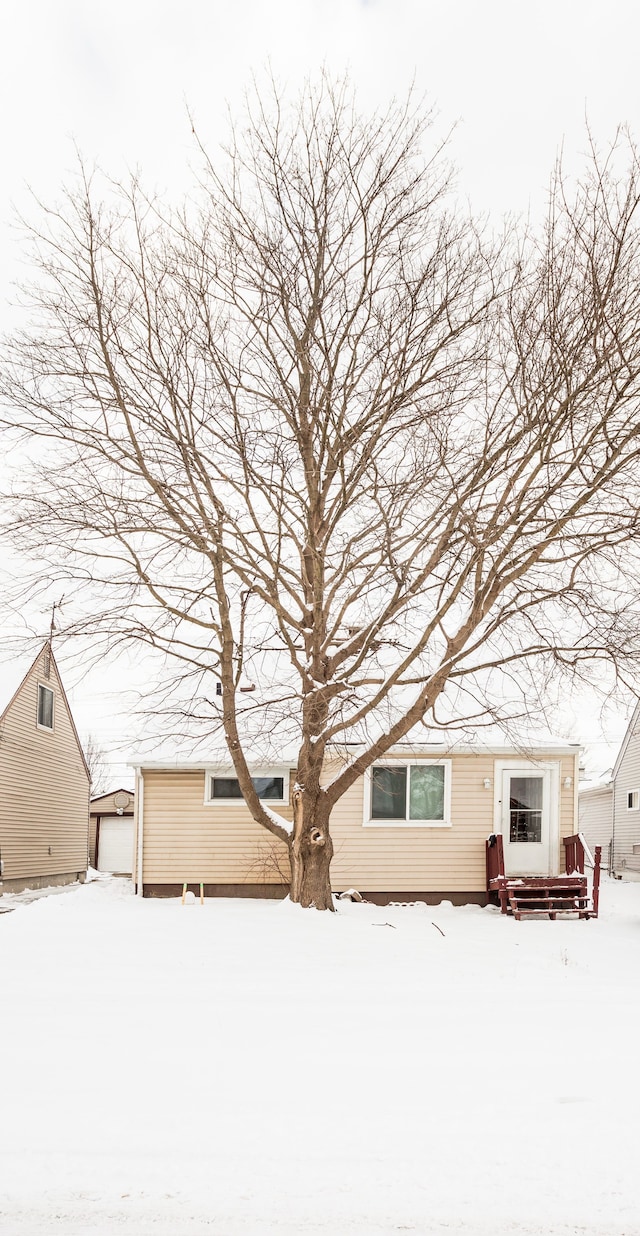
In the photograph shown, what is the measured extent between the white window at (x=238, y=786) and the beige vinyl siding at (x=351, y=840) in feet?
0.49

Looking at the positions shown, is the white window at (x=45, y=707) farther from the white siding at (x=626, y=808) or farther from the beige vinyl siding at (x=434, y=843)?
the white siding at (x=626, y=808)

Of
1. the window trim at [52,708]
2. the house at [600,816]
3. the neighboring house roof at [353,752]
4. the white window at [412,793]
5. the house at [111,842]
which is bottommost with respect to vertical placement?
the house at [111,842]

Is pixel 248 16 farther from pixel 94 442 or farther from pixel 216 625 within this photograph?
pixel 216 625

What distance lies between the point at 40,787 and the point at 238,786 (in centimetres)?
965

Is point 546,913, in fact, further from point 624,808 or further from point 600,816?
point 600,816

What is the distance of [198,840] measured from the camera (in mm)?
16484

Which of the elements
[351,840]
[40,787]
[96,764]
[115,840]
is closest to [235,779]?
[351,840]

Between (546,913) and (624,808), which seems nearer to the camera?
(546,913)

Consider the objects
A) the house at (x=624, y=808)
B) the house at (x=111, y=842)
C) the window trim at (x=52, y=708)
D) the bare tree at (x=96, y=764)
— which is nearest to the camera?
the window trim at (x=52, y=708)

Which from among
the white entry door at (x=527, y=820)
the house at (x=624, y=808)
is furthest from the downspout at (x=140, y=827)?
the house at (x=624, y=808)

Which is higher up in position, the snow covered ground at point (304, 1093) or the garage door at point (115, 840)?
the snow covered ground at point (304, 1093)

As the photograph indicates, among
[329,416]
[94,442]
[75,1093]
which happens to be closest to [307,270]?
[329,416]

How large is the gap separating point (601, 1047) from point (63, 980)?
13.5ft

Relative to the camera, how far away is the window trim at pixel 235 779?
1653 cm
